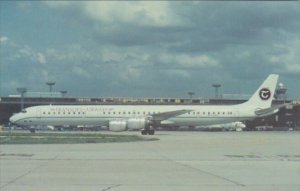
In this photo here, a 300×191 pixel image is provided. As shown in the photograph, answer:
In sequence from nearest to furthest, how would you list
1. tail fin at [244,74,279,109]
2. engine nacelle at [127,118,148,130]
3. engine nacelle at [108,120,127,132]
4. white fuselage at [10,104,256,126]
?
engine nacelle at [127,118,148,130]
engine nacelle at [108,120,127,132]
white fuselage at [10,104,256,126]
tail fin at [244,74,279,109]

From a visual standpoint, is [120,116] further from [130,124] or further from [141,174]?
[141,174]

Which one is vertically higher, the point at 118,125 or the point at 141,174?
the point at 118,125

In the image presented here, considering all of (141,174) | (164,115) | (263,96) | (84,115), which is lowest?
(141,174)

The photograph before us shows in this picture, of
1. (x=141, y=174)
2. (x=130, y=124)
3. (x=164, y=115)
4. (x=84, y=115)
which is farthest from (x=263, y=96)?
(x=141, y=174)

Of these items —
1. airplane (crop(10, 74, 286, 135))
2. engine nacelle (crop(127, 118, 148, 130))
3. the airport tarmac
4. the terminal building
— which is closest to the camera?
the airport tarmac

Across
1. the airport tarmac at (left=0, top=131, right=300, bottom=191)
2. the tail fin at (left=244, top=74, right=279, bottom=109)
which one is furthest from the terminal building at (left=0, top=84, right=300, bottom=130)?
the airport tarmac at (left=0, top=131, right=300, bottom=191)

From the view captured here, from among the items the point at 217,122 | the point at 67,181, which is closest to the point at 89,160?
the point at 67,181

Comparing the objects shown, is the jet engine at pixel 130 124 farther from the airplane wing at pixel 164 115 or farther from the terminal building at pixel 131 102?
the terminal building at pixel 131 102

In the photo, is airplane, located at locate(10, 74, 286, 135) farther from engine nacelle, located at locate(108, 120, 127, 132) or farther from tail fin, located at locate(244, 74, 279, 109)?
tail fin, located at locate(244, 74, 279, 109)

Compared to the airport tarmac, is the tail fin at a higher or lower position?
higher

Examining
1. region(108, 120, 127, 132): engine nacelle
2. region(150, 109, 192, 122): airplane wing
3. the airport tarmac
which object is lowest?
the airport tarmac

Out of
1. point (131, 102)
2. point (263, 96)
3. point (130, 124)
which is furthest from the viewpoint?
point (131, 102)

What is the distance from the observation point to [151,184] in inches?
586

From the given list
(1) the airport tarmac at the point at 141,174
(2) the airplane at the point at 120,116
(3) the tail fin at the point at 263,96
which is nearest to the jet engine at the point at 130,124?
(2) the airplane at the point at 120,116
